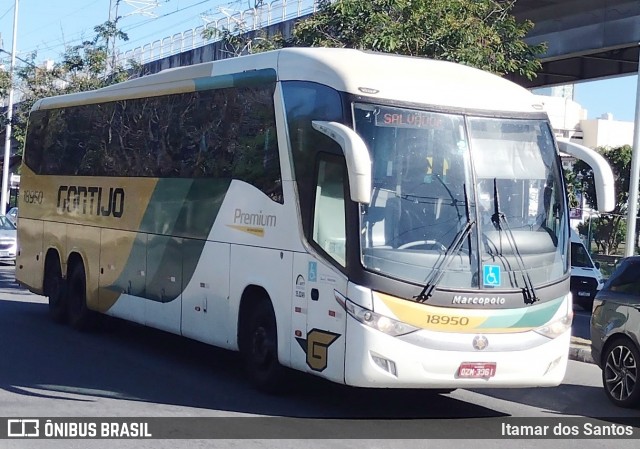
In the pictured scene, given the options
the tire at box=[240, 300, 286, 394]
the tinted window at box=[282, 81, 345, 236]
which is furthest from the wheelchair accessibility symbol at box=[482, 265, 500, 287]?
the tire at box=[240, 300, 286, 394]

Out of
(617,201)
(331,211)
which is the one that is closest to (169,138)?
(331,211)

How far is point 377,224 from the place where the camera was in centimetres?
958

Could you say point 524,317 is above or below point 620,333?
above

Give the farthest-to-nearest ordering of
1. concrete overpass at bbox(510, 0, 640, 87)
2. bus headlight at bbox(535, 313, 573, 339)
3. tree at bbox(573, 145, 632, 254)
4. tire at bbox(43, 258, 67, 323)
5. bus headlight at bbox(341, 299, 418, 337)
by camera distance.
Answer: tree at bbox(573, 145, 632, 254) < concrete overpass at bbox(510, 0, 640, 87) < tire at bbox(43, 258, 67, 323) < bus headlight at bbox(535, 313, 573, 339) < bus headlight at bbox(341, 299, 418, 337)

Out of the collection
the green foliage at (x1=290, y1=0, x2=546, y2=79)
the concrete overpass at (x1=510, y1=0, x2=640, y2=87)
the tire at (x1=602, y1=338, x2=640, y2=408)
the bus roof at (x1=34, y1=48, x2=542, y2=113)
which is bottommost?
the tire at (x1=602, y1=338, x2=640, y2=408)

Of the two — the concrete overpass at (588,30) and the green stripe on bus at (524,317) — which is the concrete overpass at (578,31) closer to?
the concrete overpass at (588,30)

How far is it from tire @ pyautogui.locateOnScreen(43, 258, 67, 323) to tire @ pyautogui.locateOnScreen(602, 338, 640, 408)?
9.26m

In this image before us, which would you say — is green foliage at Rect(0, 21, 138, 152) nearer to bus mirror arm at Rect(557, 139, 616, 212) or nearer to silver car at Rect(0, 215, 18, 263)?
silver car at Rect(0, 215, 18, 263)

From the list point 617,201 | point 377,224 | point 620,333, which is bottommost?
point 620,333

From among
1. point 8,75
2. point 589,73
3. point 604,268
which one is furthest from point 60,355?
point 8,75

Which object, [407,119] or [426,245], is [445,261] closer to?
[426,245]

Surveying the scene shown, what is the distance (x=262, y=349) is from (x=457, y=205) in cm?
292

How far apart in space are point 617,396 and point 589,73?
809 inches

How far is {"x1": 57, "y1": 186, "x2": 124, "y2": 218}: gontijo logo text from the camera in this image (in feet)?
49.6
